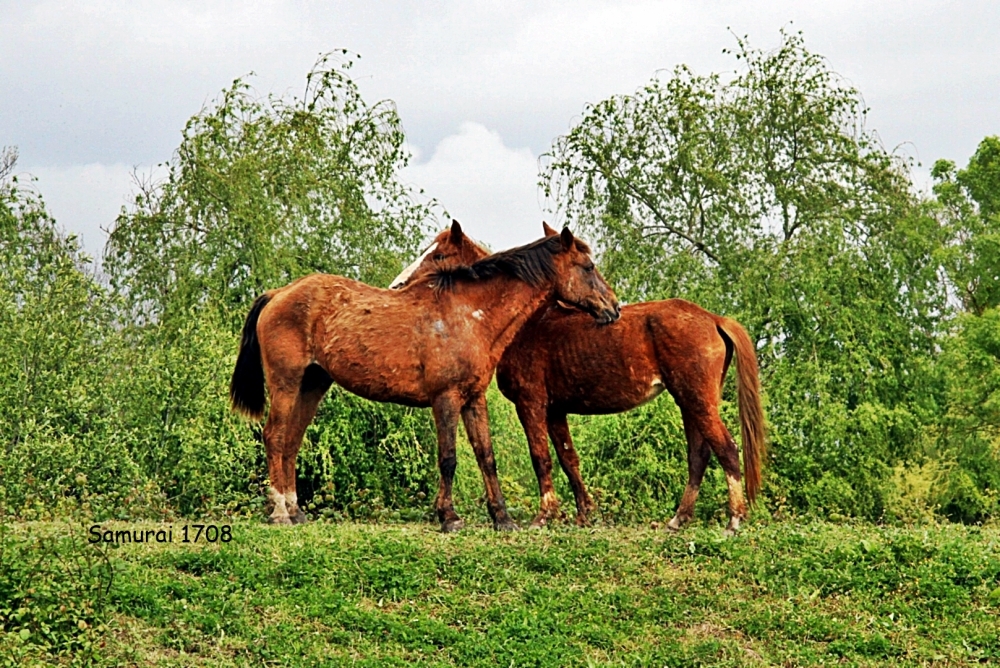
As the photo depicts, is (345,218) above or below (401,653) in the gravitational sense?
above

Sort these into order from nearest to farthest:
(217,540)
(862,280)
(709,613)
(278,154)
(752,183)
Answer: (709,613) < (217,540) < (278,154) < (862,280) < (752,183)

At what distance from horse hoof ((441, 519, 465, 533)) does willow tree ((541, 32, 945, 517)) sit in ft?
39.0

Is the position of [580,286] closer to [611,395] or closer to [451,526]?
[611,395]

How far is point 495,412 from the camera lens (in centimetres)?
2312

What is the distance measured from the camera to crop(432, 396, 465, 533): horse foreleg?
12.2m

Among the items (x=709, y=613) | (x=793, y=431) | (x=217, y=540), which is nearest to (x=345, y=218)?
(x=793, y=431)

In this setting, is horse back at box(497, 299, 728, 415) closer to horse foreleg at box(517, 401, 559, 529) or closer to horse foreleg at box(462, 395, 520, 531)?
horse foreleg at box(517, 401, 559, 529)

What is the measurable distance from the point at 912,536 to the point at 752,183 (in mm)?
19055

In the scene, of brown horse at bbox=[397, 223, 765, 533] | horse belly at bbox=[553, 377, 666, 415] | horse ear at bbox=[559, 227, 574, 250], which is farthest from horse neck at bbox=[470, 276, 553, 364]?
horse belly at bbox=[553, 377, 666, 415]

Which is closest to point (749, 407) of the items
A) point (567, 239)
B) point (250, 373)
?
point (567, 239)

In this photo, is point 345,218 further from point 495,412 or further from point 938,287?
point 938,287

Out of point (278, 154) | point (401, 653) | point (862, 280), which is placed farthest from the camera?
point (862, 280)

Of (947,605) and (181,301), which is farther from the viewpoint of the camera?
(181,301)

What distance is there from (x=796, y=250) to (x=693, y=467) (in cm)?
1493
